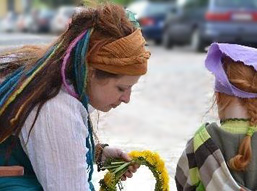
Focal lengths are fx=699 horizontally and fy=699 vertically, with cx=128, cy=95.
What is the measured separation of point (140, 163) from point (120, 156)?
9cm

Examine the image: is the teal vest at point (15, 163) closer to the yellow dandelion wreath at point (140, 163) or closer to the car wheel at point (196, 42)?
the yellow dandelion wreath at point (140, 163)

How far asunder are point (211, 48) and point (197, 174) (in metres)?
0.51

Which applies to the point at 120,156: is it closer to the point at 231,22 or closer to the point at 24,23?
the point at 231,22

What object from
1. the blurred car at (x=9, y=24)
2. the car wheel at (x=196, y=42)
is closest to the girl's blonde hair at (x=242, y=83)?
the car wheel at (x=196, y=42)

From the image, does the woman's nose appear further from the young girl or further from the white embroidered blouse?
the young girl

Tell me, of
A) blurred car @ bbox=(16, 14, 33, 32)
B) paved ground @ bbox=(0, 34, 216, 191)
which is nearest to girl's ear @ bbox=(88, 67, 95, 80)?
paved ground @ bbox=(0, 34, 216, 191)

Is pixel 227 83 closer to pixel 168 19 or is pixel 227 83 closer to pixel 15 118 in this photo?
pixel 15 118

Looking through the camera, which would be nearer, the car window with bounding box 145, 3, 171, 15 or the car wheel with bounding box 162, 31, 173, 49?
the car wheel with bounding box 162, 31, 173, 49

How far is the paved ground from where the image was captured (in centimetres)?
485

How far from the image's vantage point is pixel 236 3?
49.6 feet

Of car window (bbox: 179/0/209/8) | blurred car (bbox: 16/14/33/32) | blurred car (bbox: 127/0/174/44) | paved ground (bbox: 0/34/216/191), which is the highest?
paved ground (bbox: 0/34/216/191)

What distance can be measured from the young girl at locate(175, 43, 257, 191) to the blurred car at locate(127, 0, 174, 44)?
17258mm

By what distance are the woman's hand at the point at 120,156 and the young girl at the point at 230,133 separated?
0.94 ft

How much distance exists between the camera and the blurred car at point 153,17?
804 inches
